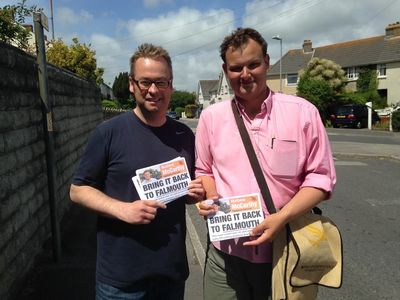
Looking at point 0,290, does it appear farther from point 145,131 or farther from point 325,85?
point 325,85

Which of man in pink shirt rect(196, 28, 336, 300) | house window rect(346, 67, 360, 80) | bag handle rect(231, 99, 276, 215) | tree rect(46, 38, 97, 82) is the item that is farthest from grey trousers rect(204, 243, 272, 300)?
house window rect(346, 67, 360, 80)

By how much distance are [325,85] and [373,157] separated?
759 inches

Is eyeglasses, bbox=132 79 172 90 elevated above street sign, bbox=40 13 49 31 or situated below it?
below

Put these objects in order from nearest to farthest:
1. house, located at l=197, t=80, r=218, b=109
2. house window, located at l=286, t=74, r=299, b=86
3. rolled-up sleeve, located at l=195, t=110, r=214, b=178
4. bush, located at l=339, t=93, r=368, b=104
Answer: rolled-up sleeve, located at l=195, t=110, r=214, b=178 → bush, located at l=339, t=93, r=368, b=104 → house window, located at l=286, t=74, r=299, b=86 → house, located at l=197, t=80, r=218, b=109

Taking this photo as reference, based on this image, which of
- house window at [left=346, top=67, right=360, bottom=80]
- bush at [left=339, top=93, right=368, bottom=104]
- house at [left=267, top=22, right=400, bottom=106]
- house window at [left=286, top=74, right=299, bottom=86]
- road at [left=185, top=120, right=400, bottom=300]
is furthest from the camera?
house window at [left=286, top=74, right=299, bottom=86]

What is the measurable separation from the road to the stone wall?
6.55 ft

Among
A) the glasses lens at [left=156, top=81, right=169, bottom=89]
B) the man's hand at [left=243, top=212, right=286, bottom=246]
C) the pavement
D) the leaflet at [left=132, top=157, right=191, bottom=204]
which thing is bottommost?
the pavement

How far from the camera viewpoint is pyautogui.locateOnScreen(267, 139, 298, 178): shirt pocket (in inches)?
74.4

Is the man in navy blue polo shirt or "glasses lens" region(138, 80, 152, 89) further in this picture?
"glasses lens" region(138, 80, 152, 89)

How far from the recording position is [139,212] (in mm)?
1746

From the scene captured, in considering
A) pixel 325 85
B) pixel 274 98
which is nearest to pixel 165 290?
pixel 274 98

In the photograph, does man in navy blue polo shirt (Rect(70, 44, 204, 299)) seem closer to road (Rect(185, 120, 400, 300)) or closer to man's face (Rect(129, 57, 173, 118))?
man's face (Rect(129, 57, 173, 118))

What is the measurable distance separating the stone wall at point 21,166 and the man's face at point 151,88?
1617 mm

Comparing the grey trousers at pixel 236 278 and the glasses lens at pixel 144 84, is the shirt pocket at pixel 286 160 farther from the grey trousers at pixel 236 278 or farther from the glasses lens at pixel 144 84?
the glasses lens at pixel 144 84
